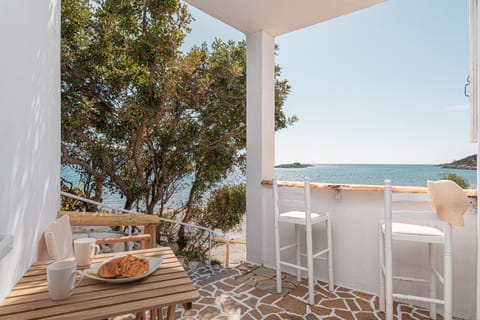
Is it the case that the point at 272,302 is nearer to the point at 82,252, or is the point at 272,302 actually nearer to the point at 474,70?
the point at 82,252

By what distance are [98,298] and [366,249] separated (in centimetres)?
236

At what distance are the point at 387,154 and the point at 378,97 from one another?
4.61m

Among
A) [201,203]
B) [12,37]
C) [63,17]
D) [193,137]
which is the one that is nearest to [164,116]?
[193,137]

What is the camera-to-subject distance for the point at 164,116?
4676 mm

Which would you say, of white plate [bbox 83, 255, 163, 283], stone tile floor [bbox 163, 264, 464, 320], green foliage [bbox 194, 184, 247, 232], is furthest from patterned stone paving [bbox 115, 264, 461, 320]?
green foliage [bbox 194, 184, 247, 232]

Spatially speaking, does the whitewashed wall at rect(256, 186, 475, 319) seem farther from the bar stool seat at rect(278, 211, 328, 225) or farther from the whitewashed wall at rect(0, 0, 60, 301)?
the whitewashed wall at rect(0, 0, 60, 301)

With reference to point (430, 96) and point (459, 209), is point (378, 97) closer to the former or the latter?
point (430, 96)

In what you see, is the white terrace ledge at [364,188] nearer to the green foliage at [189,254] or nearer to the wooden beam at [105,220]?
the wooden beam at [105,220]

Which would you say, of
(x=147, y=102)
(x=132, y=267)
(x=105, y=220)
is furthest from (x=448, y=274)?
(x=147, y=102)

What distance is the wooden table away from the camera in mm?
824

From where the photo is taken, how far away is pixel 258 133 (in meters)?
3.32

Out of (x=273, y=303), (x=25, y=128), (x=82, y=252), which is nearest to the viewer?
(x=82, y=252)

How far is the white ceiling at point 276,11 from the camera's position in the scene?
277cm

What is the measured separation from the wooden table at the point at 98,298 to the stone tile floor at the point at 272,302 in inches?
50.6
